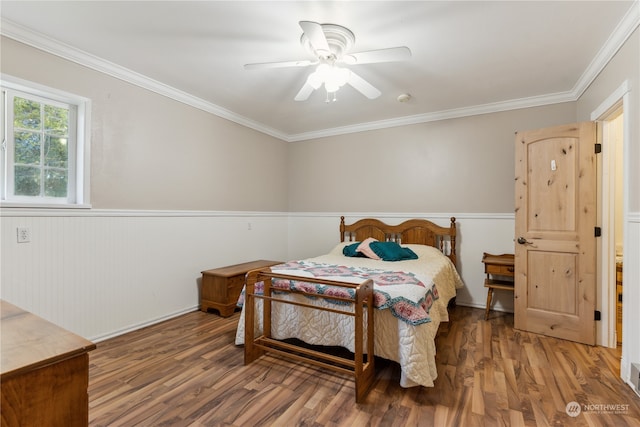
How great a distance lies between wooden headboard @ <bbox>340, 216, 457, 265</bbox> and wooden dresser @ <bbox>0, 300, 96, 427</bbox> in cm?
375

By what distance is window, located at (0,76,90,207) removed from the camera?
7.61 feet

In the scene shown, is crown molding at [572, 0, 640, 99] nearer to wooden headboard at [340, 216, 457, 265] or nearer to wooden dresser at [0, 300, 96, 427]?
wooden headboard at [340, 216, 457, 265]

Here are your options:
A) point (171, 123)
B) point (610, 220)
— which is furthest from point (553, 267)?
point (171, 123)

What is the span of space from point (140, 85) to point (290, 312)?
2612 millimetres

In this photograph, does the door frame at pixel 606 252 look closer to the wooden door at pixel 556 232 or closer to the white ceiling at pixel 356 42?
the wooden door at pixel 556 232

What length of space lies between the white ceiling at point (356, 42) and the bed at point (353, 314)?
182 centimetres

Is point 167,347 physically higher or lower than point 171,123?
lower

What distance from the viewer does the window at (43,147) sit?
7.61 feet

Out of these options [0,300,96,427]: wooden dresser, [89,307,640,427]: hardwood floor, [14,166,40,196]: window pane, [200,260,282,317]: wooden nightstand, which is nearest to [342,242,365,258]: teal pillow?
[200,260,282,317]: wooden nightstand

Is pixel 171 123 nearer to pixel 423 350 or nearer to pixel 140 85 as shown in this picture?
pixel 140 85

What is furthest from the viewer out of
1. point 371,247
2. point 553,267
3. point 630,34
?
point 371,247

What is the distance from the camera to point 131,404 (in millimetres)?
1845

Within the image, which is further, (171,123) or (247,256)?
(247,256)

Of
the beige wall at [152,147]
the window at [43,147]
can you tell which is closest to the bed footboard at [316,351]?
the beige wall at [152,147]
